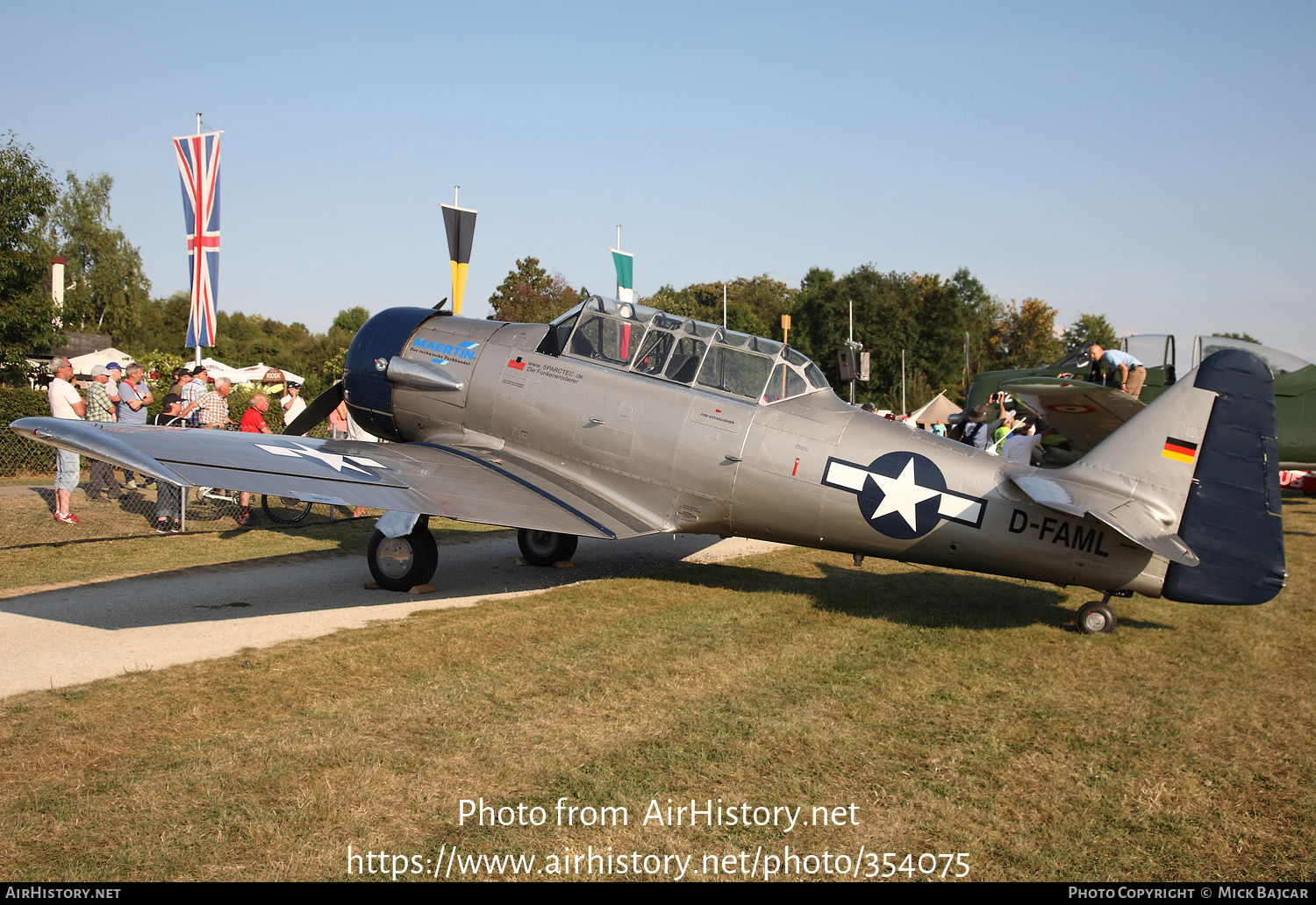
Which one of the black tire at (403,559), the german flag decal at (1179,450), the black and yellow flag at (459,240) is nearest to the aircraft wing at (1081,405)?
the german flag decal at (1179,450)

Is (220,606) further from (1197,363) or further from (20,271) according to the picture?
(20,271)

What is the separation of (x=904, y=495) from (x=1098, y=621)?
6.17ft

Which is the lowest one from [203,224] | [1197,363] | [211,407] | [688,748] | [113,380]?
[688,748]

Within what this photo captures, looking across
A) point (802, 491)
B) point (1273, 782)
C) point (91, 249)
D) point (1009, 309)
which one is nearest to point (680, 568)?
point (802, 491)

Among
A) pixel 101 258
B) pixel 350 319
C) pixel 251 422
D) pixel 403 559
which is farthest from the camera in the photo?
pixel 350 319

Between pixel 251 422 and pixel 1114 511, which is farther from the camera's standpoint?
pixel 251 422

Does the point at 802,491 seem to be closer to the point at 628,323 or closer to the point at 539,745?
the point at 628,323

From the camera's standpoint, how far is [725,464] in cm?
733

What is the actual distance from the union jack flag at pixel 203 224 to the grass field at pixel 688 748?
13036mm

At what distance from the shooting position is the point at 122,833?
126 inches

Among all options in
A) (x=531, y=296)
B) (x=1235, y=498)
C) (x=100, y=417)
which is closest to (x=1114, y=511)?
(x=1235, y=498)

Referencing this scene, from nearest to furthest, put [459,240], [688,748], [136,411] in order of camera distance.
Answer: [688,748] → [136,411] → [459,240]

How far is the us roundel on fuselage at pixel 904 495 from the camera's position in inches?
263

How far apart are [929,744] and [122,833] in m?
3.81
